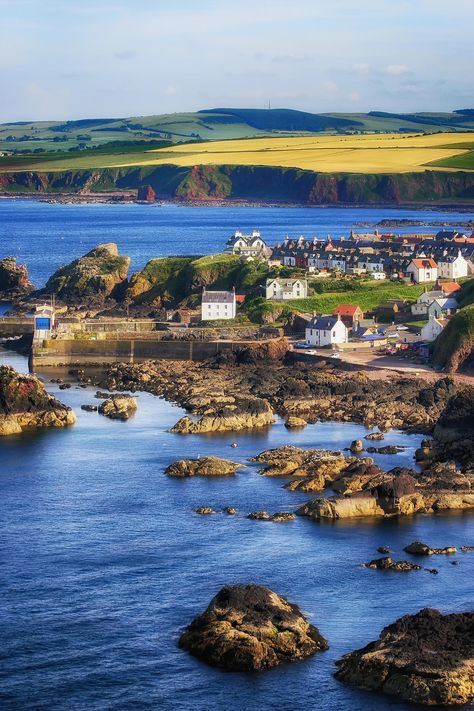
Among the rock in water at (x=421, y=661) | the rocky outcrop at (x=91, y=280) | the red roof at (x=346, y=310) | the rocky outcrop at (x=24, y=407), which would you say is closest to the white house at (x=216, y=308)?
the red roof at (x=346, y=310)

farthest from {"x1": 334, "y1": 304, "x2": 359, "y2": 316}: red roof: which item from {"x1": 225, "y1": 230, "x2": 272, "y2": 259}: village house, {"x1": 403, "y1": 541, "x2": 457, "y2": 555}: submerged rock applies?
{"x1": 403, "y1": 541, "x2": 457, "y2": 555}: submerged rock

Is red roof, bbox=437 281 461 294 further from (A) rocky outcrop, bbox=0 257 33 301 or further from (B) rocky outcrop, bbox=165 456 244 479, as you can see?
(B) rocky outcrop, bbox=165 456 244 479

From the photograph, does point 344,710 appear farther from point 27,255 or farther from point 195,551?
point 27,255

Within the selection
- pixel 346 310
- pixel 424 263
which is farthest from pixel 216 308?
pixel 424 263

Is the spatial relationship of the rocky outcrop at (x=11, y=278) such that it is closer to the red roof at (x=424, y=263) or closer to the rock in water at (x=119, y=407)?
the red roof at (x=424, y=263)

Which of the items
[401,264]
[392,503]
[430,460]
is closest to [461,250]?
[401,264]
